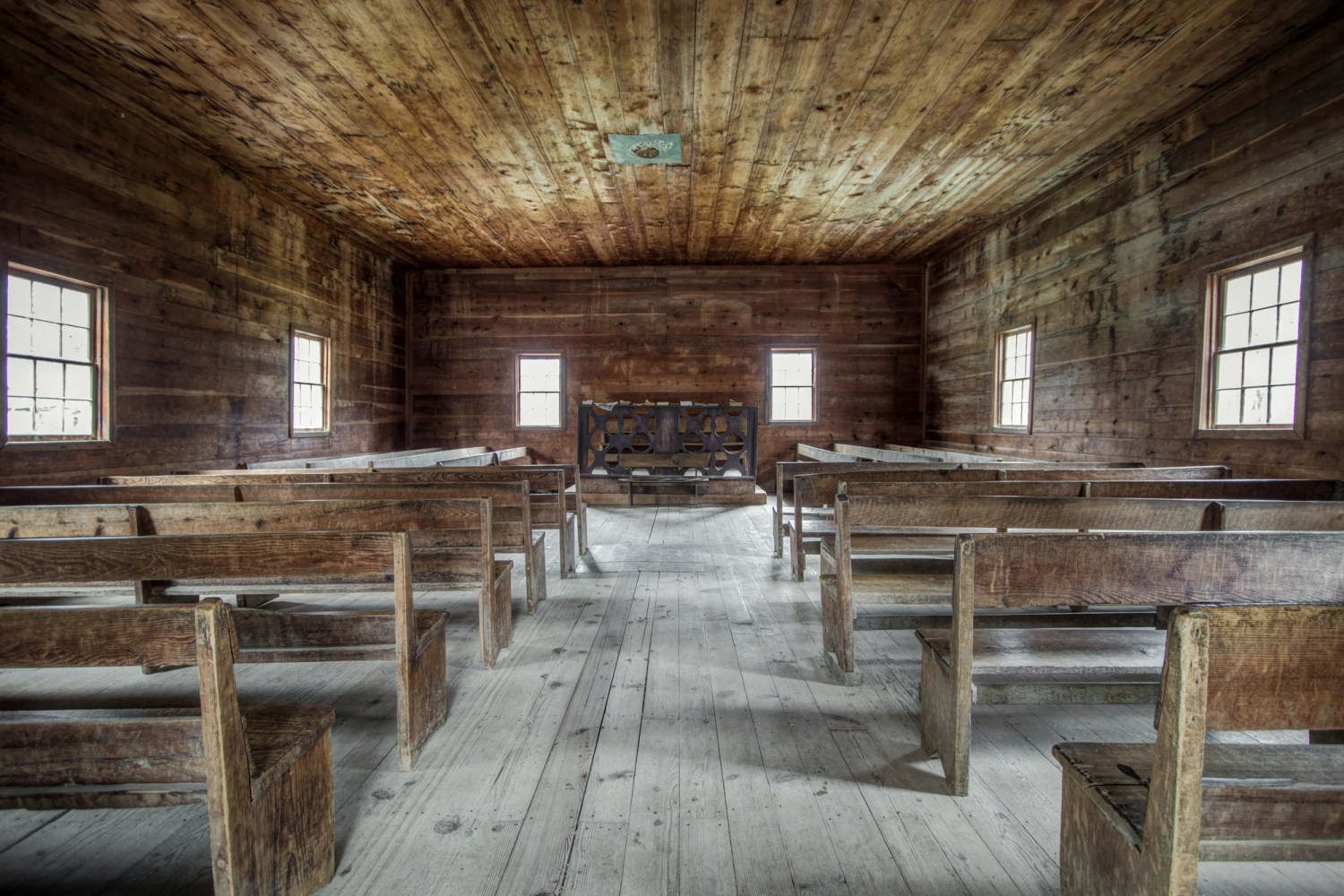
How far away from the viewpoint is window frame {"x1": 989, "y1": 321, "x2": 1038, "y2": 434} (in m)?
6.25

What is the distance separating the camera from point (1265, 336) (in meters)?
3.91

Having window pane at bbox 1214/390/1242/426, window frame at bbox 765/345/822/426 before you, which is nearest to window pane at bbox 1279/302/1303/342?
window pane at bbox 1214/390/1242/426

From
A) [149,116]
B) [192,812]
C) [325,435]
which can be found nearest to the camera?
[192,812]

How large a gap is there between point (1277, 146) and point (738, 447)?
19.5ft

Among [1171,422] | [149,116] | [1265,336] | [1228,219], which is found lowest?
[1171,422]

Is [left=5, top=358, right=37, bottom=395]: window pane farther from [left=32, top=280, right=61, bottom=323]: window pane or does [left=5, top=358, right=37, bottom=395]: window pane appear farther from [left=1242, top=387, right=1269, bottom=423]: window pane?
[left=1242, top=387, right=1269, bottom=423]: window pane

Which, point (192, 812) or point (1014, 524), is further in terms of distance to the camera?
point (1014, 524)

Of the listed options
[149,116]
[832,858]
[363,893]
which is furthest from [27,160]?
[832,858]

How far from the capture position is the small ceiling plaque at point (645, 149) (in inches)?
194

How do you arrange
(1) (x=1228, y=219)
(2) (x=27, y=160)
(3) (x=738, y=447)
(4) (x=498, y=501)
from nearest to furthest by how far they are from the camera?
(4) (x=498, y=501) < (2) (x=27, y=160) < (1) (x=1228, y=219) < (3) (x=738, y=447)

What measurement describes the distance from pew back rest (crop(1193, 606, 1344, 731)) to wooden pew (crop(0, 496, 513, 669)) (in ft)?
7.08

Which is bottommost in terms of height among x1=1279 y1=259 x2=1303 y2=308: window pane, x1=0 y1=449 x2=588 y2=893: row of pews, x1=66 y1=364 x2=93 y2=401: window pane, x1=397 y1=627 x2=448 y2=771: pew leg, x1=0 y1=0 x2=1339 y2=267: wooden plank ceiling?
x1=397 y1=627 x2=448 y2=771: pew leg

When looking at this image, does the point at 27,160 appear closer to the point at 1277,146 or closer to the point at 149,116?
the point at 149,116

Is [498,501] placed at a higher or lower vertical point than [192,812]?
higher
